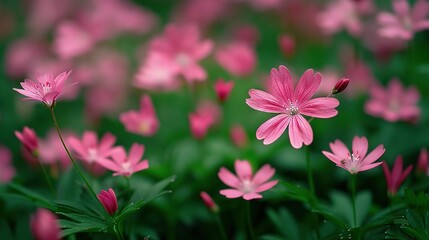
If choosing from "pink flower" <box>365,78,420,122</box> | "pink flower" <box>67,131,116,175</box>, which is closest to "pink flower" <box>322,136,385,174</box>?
"pink flower" <box>365,78,420,122</box>

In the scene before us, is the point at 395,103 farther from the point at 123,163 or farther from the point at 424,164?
the point at 123,163

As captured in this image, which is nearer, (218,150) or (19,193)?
(19,193)

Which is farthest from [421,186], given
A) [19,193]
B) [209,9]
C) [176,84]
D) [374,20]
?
[209,9]

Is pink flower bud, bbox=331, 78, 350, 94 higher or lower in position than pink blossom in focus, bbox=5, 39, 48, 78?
lower

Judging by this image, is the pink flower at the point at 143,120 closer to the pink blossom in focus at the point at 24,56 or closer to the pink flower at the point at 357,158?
the pink flower at the point at 357,158

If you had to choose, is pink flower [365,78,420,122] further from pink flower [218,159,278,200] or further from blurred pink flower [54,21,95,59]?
blurred pink flower [54,21,95,59]

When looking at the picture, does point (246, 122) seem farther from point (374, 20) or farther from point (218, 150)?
point (374, 20)

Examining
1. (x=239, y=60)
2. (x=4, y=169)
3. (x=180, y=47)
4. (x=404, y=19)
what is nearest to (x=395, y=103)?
(x=404, y=19)
